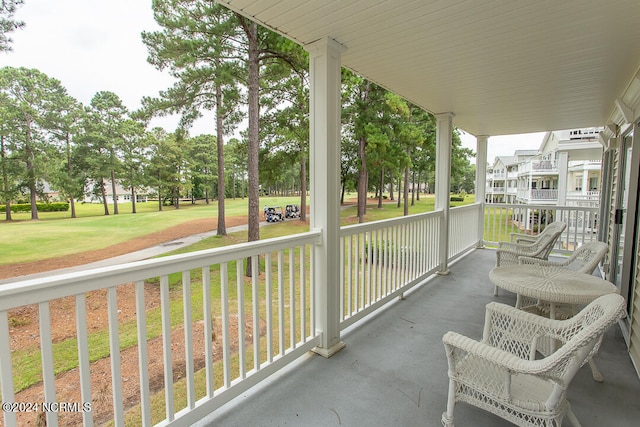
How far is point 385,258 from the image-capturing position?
3.33 meters

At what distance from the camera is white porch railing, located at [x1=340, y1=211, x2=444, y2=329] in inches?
111

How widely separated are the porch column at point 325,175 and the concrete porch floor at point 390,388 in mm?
313

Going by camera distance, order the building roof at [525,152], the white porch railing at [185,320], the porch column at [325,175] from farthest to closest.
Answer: the building roof at [525,152], the porch column at [325,175], the white porch railing at [185,320]

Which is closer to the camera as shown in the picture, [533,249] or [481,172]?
[533,249]

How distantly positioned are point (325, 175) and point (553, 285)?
2.01 m

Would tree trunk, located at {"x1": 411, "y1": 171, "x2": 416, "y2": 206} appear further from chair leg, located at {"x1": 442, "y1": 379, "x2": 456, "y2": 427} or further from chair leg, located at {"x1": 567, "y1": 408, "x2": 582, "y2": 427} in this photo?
chair leg, located at {"x1": 442, "y1": 379, "x2": 456, "y2": 427}

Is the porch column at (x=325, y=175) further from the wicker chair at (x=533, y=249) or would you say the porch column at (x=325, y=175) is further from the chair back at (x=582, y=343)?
the wicker chair at (x=533, y=249)

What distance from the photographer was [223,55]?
539 cm

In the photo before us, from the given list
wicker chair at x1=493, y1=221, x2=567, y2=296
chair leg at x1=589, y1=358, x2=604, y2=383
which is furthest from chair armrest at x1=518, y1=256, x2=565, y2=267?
chair leg at x1=589, y1=358, x2=604, y2=383

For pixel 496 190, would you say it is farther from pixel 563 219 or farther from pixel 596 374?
pixel 596 374

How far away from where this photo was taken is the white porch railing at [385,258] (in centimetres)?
283

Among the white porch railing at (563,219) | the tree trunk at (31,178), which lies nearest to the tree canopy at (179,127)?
the tree trunk at (31,178)

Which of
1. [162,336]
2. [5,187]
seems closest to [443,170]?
[162,336]

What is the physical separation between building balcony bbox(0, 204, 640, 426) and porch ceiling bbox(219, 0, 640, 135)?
1514mm
